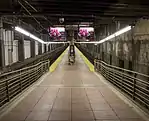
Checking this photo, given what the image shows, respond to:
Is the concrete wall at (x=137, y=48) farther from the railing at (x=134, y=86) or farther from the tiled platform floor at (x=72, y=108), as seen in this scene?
the tiled platform floor at (x=72, y=108)

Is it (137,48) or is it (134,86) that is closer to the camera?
(134,86)

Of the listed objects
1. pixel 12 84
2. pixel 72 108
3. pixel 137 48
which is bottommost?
pixel 72 108

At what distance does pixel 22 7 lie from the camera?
586 cm

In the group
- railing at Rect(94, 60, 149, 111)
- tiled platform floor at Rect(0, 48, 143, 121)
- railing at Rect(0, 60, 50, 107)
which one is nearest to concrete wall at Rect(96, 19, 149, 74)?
railing at Rect(94, 60, 149, 111)

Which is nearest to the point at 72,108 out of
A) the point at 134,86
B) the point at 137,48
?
the point at 134,86

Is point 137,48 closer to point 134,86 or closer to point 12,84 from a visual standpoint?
point 134,86

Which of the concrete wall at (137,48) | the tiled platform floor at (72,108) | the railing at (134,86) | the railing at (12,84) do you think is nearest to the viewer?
the tiled platform floor at (72,108)

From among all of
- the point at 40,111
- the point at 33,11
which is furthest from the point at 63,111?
the point at 33,11

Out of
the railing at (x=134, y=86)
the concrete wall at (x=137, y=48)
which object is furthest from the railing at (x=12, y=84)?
the concrete wall at (x=137, y=48)

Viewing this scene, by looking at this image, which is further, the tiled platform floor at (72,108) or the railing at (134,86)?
the railing at (134,86)

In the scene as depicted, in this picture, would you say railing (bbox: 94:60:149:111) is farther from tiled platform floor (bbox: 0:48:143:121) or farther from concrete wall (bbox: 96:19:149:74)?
concrete wall (bbox: 96:19:149:74)

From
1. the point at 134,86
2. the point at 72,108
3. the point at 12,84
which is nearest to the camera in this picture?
the point at 72,108

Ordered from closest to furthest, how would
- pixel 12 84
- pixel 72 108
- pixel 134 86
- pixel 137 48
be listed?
pixel 72 108 → pixel 134 86 → pixel 12 84 → pixel 137 48

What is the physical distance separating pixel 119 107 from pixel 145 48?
13.0 feet
